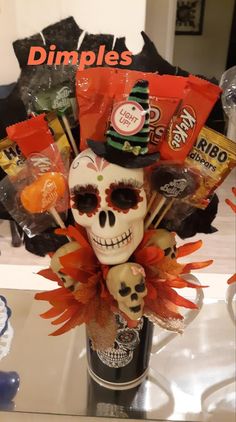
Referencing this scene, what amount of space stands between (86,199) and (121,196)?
4cm

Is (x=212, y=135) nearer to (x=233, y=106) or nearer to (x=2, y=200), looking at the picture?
(x=233, y=106)

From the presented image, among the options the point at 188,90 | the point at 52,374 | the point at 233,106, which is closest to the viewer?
the point at 188,90

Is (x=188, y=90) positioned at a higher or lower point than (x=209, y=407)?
higher

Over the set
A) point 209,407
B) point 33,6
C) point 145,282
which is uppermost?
point 33,6

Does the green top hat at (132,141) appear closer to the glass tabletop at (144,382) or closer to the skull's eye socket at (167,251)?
the skull's eye socket at (167,251)

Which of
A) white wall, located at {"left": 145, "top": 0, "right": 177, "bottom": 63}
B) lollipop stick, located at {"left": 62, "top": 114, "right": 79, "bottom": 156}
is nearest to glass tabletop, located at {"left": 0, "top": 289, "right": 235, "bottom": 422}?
lollipop stick, located at {"left": 62, "top": 114, "right": 79, "bottom": 156}

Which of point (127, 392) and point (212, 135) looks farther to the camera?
point (127, 392)

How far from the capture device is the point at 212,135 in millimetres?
532

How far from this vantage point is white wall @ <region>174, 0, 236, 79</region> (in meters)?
3.59

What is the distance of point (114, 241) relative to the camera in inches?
20.5

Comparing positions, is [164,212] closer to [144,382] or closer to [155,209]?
[155,209]

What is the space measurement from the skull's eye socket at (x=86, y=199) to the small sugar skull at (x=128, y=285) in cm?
8

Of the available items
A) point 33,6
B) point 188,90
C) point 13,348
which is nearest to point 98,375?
point 13,348

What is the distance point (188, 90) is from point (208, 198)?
5.7 inches
